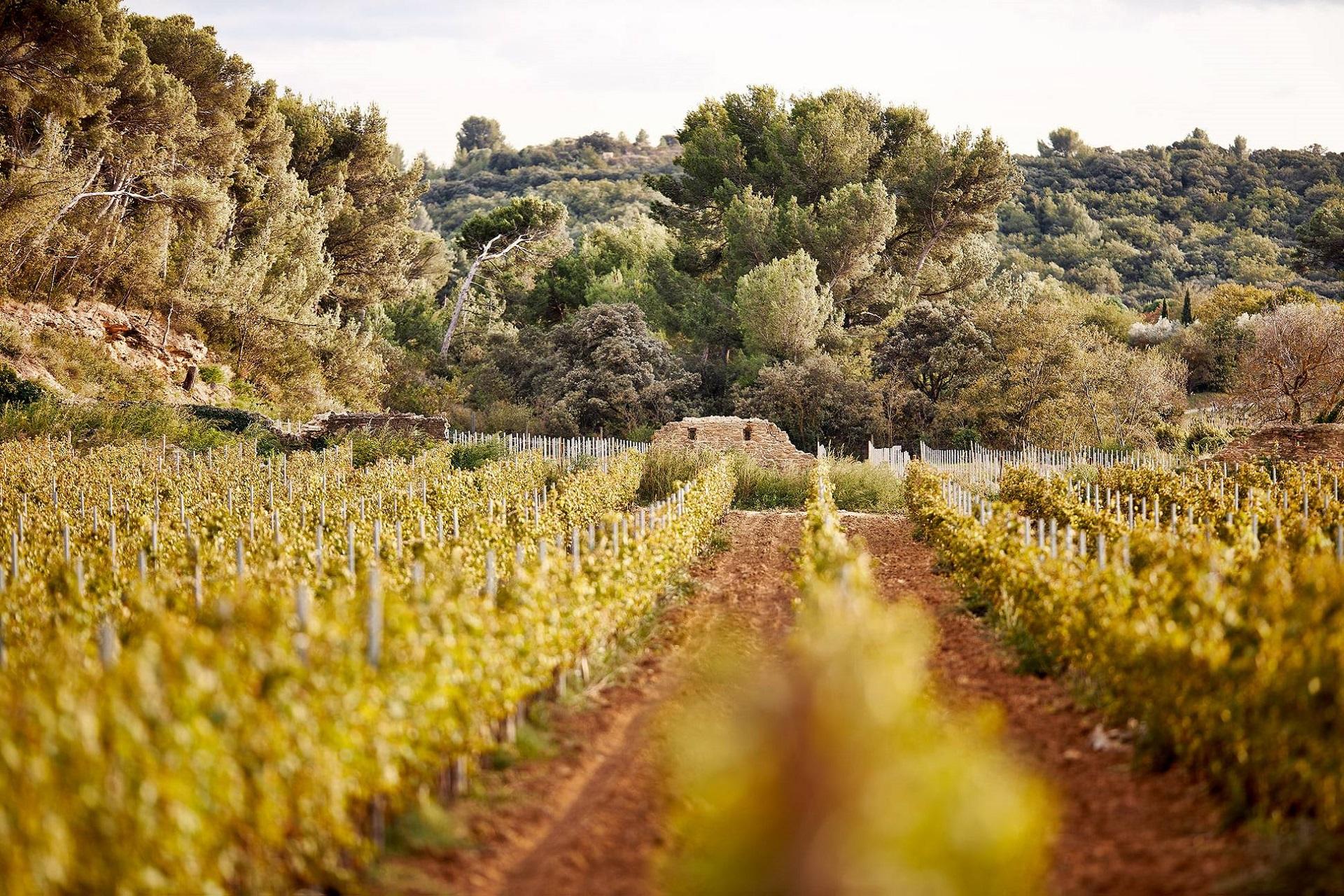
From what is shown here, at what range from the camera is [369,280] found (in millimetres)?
43250

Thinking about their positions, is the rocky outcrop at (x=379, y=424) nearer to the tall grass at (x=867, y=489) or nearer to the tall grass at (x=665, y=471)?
the tall grass at (x=665, y=471)

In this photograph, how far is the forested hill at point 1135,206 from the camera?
215 feet

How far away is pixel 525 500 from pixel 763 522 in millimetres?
7758

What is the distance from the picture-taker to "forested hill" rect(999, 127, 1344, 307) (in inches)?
2559

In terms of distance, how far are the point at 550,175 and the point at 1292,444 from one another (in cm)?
7443

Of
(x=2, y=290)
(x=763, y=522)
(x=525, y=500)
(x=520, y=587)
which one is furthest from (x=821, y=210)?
(x=520, y=587)

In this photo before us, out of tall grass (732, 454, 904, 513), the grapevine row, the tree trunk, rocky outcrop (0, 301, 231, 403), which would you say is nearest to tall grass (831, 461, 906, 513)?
tall grass (732, 454, 904, 513)

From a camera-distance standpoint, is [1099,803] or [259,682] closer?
[259,682]

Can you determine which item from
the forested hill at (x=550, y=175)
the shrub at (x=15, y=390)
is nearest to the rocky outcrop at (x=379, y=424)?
the shrub at (x=15, y=390)

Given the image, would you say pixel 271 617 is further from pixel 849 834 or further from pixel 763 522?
pixel 763 522

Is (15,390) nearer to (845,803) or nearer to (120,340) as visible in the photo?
(120,340)

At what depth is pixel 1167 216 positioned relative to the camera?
247 ft

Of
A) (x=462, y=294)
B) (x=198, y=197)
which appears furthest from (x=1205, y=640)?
(x=462, y=294)

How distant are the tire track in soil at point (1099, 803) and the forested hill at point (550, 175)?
2326 inches
